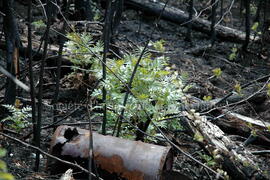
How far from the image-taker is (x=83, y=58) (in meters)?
5.91

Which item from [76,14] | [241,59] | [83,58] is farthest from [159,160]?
[241,59]

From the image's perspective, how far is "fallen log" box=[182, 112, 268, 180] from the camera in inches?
159

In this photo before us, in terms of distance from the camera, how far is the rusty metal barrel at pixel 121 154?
3480 mm

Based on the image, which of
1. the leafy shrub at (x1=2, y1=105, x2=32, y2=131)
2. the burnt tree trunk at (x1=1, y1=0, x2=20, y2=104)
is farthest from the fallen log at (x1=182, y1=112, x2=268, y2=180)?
the burnt tree trunk at (x1=1, y1=0, x2=20, y2=104)

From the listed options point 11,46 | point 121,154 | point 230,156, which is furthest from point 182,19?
point 121,154

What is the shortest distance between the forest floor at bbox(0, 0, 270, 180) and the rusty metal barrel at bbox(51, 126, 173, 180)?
0.29 metres

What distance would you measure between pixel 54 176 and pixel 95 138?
0.47 meters

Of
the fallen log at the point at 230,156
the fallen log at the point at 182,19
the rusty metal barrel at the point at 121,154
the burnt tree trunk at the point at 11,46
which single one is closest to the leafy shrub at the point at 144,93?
the fallen log at the point at 230,156

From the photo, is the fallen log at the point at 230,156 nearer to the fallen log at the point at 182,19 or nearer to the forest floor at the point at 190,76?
the forest floor at the point at 190,76

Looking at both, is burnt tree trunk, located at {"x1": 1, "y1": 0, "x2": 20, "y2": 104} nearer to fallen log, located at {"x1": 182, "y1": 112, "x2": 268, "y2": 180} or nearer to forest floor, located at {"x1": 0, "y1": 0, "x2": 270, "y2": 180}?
forest floor, located at {"x1": 0, "y1": 0, "x2": 270, "y2": 180}

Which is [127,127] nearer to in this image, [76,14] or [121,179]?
[121,179]

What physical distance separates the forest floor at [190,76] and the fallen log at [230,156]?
24 cm

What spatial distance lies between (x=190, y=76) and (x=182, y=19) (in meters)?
3.52

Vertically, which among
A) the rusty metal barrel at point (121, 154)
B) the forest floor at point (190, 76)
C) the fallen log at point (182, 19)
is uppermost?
the fallen log at point (182, 19)
